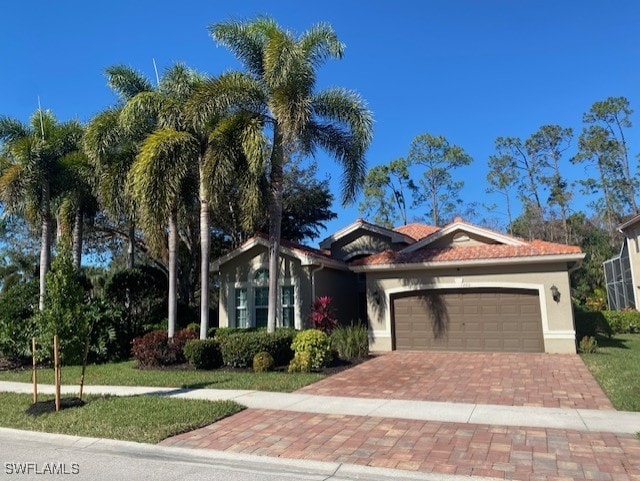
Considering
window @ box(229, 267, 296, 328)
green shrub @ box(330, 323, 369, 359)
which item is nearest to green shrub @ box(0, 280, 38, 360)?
window @ box(229, 267, 296, 328)

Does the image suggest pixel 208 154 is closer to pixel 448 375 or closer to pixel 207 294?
pixel 207 294

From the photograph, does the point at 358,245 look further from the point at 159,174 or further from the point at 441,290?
the point at 159,174

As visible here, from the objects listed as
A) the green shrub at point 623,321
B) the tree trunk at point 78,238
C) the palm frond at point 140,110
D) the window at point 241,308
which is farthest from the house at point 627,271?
the tree trunk at point 78,238

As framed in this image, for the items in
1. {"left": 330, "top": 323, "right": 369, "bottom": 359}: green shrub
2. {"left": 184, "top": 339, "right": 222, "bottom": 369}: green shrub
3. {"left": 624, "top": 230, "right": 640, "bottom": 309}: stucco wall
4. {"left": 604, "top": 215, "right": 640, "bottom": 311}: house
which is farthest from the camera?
{"left": 604, "top": 215, "right": 640, "bottom": 311}: house

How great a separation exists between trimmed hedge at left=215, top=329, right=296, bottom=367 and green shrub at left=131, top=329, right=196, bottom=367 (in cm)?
171

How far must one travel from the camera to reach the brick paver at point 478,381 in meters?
8.93

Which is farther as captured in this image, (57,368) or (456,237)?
(456,237)

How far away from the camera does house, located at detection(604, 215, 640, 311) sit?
89.4ft

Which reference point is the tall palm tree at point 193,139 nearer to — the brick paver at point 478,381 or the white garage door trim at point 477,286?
the brick paver at point 478,381

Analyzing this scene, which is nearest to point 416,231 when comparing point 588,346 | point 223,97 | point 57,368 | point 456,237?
point 456,237

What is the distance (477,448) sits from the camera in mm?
5980

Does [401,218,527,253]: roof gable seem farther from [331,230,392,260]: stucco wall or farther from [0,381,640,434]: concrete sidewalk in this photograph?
[0,381,640,434]: concrete sidewalk

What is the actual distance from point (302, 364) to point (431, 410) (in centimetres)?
507

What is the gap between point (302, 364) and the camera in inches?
496
